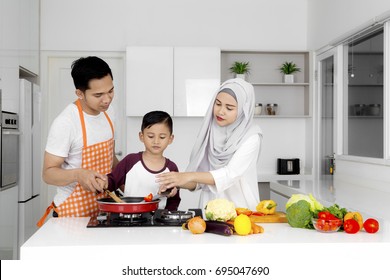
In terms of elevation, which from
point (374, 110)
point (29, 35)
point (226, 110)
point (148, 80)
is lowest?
point (226, 110)

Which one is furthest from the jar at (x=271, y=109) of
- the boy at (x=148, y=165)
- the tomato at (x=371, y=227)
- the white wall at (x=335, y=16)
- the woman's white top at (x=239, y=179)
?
the tomato at (x=371, y=227)

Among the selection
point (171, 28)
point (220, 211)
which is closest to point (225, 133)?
point (220, 211)

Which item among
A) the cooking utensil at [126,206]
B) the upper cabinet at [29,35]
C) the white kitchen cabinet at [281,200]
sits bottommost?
the white kitchen cabinet at [281,200]

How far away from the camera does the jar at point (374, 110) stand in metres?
3.97

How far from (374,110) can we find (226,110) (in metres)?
2.08

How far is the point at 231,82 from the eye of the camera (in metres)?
2.47

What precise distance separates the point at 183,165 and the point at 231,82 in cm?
318

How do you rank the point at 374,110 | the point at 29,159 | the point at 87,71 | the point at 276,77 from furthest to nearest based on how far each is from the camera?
the point at 276,77 → the point at 29,159 → the point at 374,110 → the point at 87,71

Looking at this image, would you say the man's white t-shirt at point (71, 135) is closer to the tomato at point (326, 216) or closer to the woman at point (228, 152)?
the woman at point (228, 152)

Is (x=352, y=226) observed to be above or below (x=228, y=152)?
below

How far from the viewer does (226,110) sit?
7.96 ft

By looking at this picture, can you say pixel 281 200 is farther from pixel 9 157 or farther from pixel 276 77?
pixel 9 157

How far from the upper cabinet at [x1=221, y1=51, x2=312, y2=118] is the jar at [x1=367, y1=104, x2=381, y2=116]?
1.48 metres

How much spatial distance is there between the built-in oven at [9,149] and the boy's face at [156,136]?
1945mm
